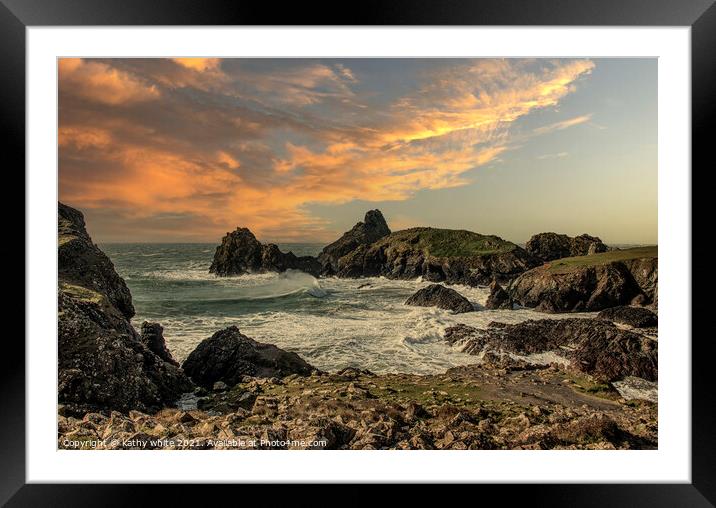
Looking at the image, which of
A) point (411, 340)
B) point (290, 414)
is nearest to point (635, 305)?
point (411, 340)

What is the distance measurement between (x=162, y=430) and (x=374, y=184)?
4.00 metres

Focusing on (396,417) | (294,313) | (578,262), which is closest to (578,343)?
(578,262)

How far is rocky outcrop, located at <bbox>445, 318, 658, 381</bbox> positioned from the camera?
4926 mm

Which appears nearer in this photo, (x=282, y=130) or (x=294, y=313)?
(x=282, y=130)

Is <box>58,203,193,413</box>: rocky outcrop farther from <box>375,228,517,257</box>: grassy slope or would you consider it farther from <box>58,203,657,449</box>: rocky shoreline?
<box>375,228,517,257</box>: grassy slope

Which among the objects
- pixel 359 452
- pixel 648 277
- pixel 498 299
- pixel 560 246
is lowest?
pixel 359 452

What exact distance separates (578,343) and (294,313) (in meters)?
4.08

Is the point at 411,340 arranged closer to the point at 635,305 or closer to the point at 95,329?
the point at 635,305

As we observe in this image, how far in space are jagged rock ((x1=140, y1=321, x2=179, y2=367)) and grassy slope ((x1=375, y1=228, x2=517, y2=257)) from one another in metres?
3.27

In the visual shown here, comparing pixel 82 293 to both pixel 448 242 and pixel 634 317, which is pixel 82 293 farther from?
pixel 634 317

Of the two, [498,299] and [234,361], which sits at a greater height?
[498,299]

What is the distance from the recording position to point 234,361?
502cm

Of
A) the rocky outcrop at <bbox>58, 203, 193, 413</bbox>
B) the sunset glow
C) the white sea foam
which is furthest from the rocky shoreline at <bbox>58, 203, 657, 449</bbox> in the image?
the sunset glow

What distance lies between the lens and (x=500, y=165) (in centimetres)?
518
